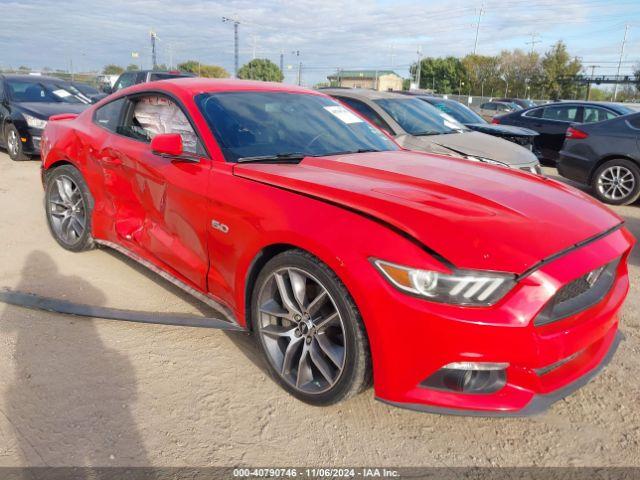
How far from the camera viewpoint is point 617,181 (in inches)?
283

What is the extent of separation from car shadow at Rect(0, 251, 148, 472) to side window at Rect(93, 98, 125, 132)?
1528mm

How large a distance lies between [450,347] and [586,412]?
1.09 meters

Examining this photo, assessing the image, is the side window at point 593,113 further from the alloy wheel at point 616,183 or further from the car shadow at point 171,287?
the car shadow at point 171,287

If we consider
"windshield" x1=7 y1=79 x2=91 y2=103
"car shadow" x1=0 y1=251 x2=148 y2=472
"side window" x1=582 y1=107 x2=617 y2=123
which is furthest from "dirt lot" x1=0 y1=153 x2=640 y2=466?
"side window" x1=582 y1=107 x2=617 y2=123

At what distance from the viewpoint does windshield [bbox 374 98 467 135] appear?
A: 6.82m

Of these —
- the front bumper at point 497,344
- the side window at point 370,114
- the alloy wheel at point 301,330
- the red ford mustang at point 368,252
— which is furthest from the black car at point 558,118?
the alloy wheel at point 301,330

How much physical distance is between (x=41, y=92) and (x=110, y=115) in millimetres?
7222

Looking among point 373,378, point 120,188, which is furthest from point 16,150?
point 373,378

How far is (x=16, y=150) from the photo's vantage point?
29.9 feet

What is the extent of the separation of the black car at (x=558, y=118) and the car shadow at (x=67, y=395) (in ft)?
31.2

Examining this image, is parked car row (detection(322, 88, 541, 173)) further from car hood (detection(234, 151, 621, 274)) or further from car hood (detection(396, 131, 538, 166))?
car hood (detection(234, 151, 621, 274))

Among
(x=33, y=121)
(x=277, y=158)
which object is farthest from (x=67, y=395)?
(x=33, y=121)

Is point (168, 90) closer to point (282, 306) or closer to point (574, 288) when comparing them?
point (282, 306)

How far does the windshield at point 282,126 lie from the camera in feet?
9.96
